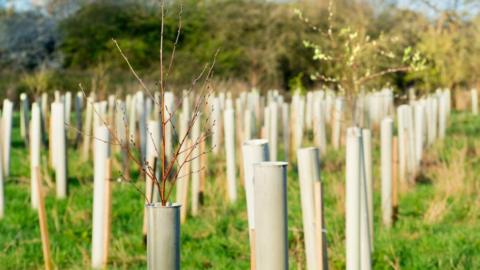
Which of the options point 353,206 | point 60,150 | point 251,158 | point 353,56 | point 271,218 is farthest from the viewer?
point 60,150

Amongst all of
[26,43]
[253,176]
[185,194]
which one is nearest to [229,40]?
[26,43]

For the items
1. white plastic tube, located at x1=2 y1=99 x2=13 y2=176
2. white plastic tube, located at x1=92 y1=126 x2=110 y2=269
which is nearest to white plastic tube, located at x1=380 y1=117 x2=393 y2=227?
white plastic tube, located at x1=92 y1=126 x2=110 y2=269

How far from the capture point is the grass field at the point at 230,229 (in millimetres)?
6023

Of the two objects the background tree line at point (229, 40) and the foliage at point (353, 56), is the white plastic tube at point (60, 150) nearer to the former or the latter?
the foliage at point (353, 56)

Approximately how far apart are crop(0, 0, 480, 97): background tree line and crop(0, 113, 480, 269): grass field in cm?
1956

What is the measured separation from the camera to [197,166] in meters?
8.26

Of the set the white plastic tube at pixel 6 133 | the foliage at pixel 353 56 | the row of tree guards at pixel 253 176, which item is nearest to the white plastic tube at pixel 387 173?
the row of tree guards at pixel 253 176

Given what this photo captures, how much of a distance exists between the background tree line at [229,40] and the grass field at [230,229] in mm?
19560

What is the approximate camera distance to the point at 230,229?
23.2ft

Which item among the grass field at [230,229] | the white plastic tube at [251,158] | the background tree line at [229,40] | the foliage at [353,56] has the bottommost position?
the grass field at [230,229]

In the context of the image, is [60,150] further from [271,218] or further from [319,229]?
[271,218]

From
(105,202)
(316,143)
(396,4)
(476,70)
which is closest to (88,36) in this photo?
(396,4)

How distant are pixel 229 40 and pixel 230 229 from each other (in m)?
25.2

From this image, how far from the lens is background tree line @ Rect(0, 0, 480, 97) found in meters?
30.6
